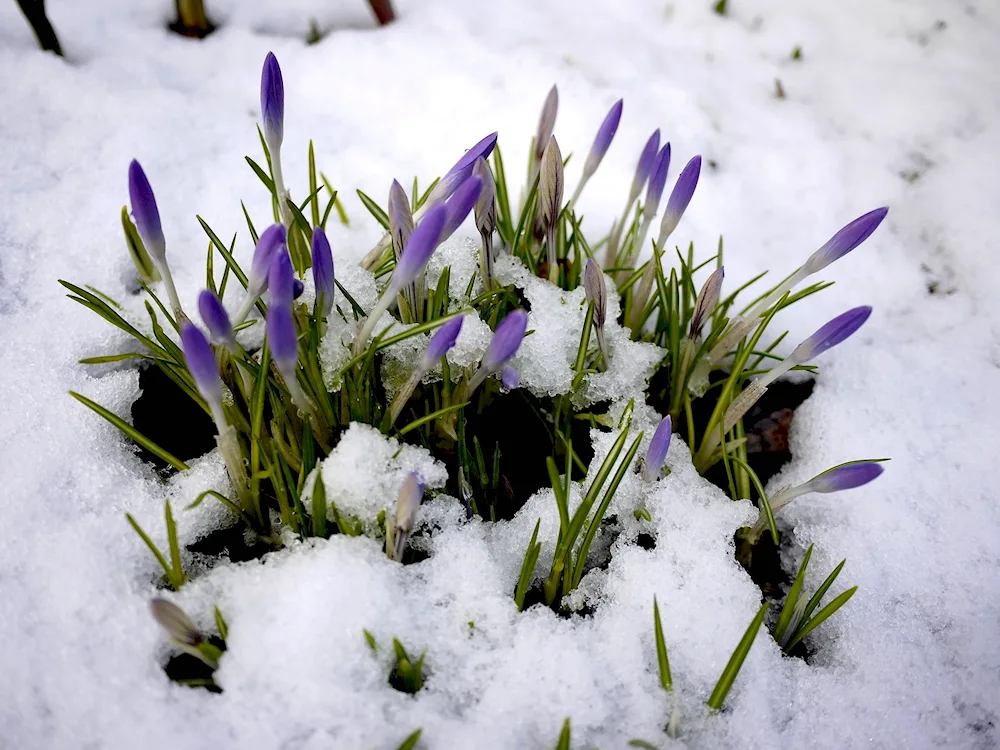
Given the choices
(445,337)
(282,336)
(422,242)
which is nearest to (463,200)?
(422,242)

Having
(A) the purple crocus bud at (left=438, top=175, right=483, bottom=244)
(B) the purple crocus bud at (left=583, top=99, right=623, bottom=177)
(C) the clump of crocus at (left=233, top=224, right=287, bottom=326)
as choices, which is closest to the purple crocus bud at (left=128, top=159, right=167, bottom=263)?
(C) the clump of crocus at (left=233, top=224, right=287, bottom=326)

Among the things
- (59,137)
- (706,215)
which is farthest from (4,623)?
(706,215)

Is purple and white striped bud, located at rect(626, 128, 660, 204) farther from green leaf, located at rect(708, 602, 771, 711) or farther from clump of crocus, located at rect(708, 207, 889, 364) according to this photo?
green leaf, located at rect(708, 602, 771, 711)

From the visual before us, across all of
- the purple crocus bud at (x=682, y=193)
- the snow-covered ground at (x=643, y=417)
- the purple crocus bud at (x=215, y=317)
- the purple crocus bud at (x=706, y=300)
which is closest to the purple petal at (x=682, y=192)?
the purple crocus bud at (x=682, y=193)

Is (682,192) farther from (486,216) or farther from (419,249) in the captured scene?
(419,249)

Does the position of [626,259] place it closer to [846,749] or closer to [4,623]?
[846,749]

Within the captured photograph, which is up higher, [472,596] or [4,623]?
[472,596]
